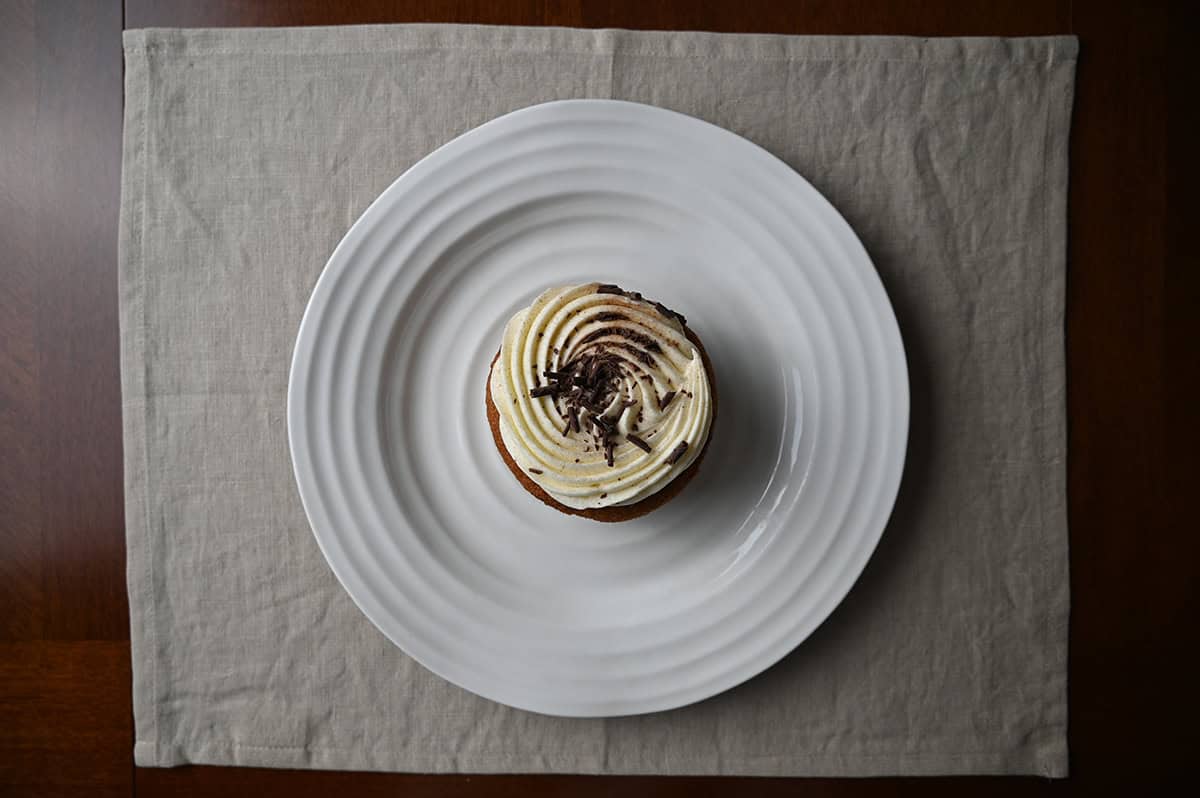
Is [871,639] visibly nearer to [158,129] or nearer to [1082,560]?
[1082,560]

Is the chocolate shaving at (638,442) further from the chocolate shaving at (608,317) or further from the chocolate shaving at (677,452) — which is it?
the chocolate shaving at (608,317)

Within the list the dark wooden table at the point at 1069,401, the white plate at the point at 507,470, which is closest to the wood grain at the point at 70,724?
the dark wooden table at the point at 1069,401

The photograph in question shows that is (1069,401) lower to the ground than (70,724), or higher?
higher

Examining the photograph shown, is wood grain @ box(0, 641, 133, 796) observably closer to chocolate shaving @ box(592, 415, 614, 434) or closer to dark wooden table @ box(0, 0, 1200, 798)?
dark wooden table @ box(0, 0, 1200, 798)

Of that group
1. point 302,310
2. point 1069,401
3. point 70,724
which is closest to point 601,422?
point 302,310

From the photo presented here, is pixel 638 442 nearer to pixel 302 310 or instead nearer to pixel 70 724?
pixel 302 310

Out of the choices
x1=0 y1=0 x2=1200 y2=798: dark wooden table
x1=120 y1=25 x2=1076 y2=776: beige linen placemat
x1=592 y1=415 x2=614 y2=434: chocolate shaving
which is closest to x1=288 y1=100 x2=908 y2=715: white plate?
x1=120 y1=25 x2=1076 y2=776: beige linen placemat
